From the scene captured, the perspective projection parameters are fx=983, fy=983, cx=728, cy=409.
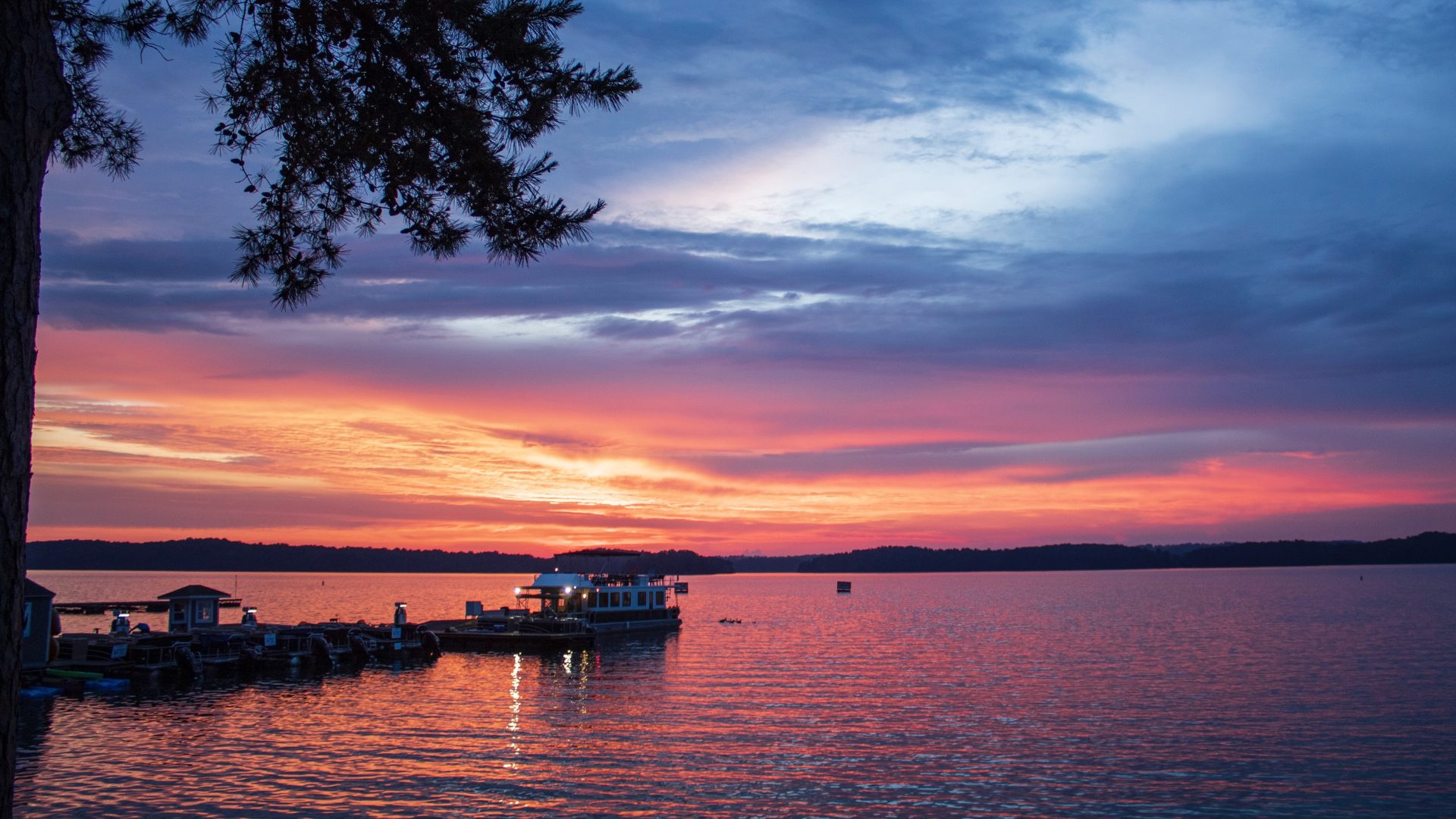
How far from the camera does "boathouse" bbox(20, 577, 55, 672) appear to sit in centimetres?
3641

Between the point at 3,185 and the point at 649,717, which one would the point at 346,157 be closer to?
the point at 3,185

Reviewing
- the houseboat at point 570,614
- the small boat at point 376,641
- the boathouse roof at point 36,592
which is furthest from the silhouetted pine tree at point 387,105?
the houseboat at point 570,614

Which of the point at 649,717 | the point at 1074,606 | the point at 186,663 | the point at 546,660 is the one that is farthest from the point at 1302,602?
the point at 186,663

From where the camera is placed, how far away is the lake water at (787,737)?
2381 cm

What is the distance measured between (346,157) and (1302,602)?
144 metres

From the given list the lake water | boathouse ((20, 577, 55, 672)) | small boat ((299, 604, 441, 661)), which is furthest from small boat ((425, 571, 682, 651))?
boathouse ((20, 577, 55, 672))

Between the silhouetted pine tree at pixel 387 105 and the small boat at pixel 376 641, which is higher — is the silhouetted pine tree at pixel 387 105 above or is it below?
above

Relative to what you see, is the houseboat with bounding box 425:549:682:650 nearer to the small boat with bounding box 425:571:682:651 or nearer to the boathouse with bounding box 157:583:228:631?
the small boat with bounding box 425:571:682:651

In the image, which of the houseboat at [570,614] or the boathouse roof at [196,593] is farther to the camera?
the houseboat at [570,614]

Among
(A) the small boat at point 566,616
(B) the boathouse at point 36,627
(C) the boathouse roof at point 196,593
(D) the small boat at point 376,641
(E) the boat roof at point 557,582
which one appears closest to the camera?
(B) the boathouse at point 36,627

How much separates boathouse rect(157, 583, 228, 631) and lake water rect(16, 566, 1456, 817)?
10771 millimetres

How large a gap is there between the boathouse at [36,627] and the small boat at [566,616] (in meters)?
26.3

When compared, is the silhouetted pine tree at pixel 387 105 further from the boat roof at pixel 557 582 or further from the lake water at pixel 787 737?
the boat roof at pixel 557 582

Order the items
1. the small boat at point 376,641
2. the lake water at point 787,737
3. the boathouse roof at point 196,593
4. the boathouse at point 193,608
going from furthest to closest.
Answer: the small boat at point 376,641, the boathouse at point 193,608, the boathouse roof at point 196,593, the lake water at point 787,737
